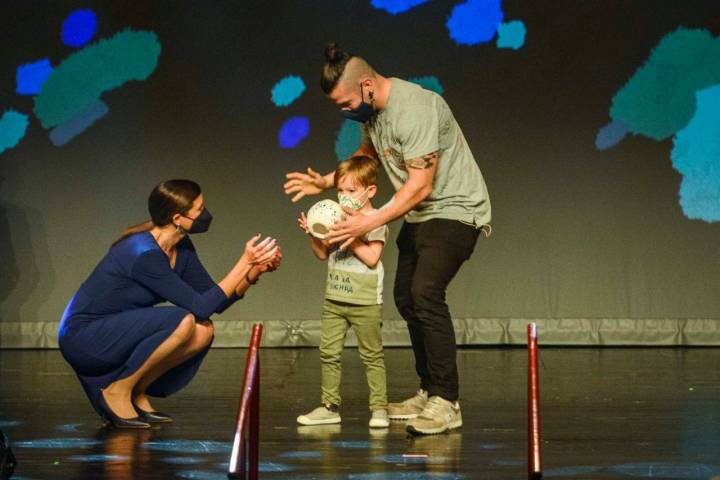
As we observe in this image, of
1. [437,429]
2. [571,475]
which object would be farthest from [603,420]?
[571,475]

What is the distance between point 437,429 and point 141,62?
3.80 meters

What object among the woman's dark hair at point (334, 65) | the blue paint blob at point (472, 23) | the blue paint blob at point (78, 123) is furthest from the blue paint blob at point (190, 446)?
the blue paint blob at point (472, 23)

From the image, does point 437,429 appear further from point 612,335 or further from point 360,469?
point 612,335

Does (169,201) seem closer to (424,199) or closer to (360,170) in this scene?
(360,170)

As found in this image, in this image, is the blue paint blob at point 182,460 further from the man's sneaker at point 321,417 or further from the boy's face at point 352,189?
the boy's face at point 352,189

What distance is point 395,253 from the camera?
631cm

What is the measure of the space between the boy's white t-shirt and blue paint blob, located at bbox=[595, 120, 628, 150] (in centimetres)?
315

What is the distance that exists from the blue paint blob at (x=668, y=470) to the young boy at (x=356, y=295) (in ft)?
2.96

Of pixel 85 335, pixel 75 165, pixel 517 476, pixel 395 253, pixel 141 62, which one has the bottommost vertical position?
pixel 517 476

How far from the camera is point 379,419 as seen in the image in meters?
3.42

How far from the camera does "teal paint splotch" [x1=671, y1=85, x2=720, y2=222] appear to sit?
628cm

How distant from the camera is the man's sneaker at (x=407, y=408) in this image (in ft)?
11.9

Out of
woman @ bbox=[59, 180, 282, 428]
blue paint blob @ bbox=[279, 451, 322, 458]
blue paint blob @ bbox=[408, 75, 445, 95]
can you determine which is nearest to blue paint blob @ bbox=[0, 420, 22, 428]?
woman @ bbox=[59, 180, 282, 428]

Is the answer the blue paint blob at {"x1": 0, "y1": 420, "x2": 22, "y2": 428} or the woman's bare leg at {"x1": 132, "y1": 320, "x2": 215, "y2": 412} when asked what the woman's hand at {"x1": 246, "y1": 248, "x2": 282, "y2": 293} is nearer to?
the woman's bare leg at {"x1": 132, "y1": 320, "x2": 215, "y2": 412}
